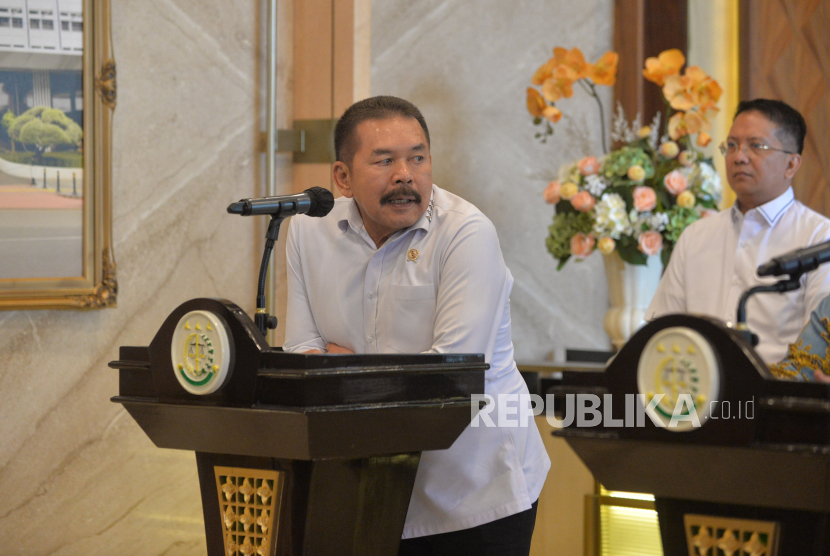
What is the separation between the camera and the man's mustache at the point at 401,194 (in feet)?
6.44

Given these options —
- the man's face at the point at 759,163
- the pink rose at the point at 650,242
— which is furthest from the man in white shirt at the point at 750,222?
the pink rose at the point at 650,242

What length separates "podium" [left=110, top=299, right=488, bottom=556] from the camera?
1475 millimetres

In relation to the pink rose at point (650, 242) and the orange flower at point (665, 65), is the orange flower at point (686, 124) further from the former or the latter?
the pink rose at point (650, 242)

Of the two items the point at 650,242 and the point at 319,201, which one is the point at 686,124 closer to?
the point at 650,242

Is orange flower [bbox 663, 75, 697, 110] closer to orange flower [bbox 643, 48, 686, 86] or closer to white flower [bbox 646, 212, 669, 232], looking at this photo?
orange flower [bbox 643, 48, 686, 86]

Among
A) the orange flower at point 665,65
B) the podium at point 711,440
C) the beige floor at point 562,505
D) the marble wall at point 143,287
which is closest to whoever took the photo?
the podium at point 711,440

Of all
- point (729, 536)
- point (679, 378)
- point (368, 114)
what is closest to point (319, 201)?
point (368, 114)

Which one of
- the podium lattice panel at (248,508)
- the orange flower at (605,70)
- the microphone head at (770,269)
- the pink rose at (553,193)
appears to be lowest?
the podium lattice panel at (248,508)

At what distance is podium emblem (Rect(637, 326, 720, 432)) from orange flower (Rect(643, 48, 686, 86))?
2.39 meters

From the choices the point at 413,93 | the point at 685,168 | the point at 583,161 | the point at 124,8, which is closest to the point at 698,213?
the point at 685,168

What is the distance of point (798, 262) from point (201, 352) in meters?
1.00

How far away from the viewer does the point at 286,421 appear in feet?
4.78

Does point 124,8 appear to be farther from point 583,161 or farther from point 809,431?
point 809,431

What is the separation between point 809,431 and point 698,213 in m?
2.37
